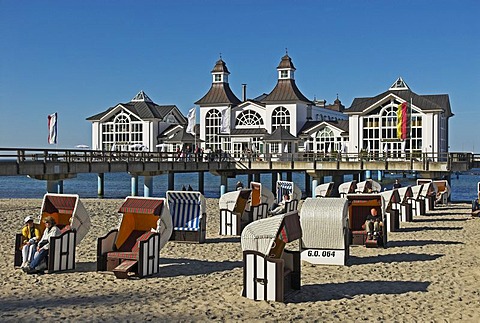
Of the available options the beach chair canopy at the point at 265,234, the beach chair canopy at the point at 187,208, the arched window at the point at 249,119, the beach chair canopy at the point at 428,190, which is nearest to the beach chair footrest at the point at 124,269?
the beach chair canopy at the point at 265,234

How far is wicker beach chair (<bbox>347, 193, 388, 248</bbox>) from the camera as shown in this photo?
1548cm

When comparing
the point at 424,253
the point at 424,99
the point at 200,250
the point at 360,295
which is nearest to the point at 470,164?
the point at 424,99

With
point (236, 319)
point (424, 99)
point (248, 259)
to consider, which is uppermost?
point (424, 99)

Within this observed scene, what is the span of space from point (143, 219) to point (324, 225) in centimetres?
358

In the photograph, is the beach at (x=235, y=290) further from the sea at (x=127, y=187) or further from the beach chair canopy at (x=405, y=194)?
the sea at (x=127, y=187)

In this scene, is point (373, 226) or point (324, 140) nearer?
point (373, 226)

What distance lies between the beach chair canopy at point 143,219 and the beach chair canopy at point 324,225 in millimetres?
2752

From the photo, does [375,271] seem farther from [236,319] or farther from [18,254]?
[18,254]

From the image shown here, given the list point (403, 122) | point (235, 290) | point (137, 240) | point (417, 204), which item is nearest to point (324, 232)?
point (235, 290)

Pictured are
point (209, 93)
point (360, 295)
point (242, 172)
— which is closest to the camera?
point (360, 295)

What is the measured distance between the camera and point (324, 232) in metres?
12.6

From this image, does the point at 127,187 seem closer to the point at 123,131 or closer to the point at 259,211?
the point at 123,131

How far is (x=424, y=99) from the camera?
47250 millimetres

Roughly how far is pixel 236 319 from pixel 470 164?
3188 cm
